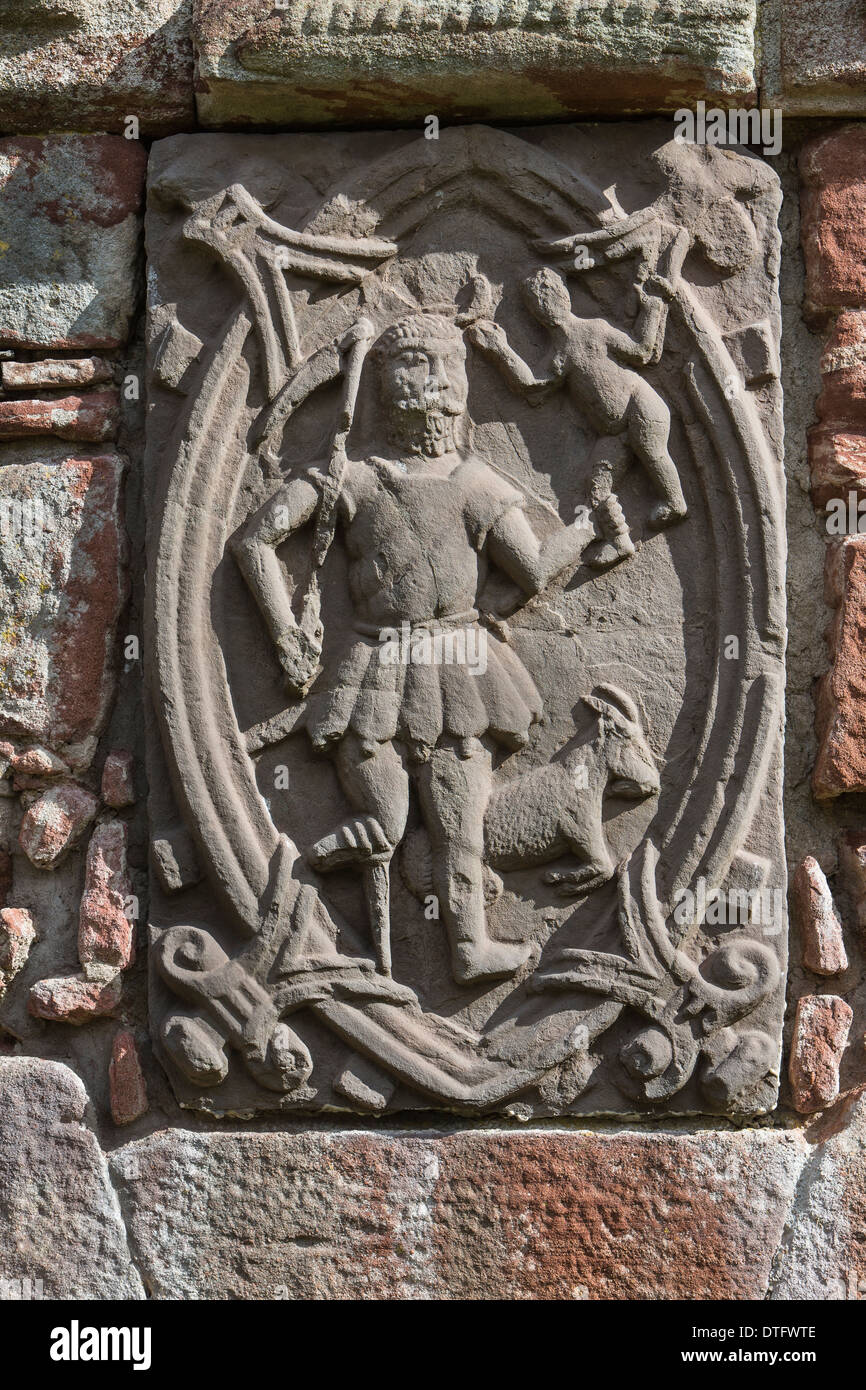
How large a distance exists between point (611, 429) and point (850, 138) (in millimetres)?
765

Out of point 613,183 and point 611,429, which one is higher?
point 613,183

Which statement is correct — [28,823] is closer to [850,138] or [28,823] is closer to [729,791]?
[729,791]

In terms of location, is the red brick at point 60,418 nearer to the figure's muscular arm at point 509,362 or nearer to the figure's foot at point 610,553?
the figure's muscular arm at point 509,362

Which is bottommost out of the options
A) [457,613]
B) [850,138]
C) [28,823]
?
[28,823]

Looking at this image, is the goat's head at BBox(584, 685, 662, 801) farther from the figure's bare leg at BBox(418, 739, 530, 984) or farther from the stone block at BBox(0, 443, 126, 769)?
the stone block at BBox(0, 443, 126, 769)

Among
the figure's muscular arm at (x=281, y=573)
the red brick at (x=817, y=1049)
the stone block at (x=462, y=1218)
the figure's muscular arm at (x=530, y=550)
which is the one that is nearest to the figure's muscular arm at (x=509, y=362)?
the figure's muscular arm at (x=530, y=550)

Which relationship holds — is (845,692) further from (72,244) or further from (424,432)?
(72,244)

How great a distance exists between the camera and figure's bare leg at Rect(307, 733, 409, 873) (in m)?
2.50

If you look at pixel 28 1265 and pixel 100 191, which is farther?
pixel 100 191

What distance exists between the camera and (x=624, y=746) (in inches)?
100

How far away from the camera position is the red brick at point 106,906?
257cm

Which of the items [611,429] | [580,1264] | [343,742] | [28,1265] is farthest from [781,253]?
[28,1265]

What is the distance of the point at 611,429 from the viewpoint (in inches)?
103

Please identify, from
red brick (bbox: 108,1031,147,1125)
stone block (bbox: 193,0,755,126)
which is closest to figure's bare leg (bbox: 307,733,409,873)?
red brick (bbox: 108,1031,147,1125)
